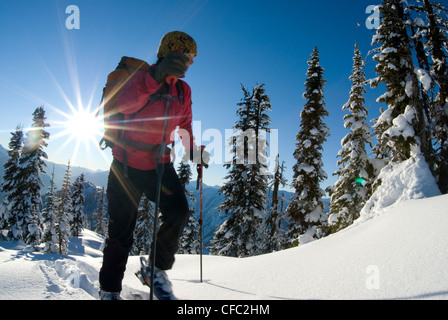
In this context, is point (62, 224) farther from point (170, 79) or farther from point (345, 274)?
point (345, 274)

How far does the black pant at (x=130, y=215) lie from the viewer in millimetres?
2409

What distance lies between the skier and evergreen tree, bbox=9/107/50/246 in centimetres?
2603

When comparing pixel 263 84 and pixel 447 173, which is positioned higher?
pixel 263 84

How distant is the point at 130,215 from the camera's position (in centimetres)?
254

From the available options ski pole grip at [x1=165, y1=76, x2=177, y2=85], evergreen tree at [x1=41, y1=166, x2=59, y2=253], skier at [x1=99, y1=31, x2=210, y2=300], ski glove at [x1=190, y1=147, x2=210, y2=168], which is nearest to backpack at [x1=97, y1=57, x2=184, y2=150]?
skier at [x1=99, y1=31, x2=210, y2=300]

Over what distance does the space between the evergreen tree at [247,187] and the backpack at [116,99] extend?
1754 cm

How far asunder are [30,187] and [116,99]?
26.9 metres

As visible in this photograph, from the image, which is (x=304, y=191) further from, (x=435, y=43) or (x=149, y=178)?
(x=149, y=178)

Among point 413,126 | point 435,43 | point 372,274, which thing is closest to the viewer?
point 372,274

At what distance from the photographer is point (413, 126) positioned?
26.8 feet

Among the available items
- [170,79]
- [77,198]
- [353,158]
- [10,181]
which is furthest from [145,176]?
[77,198]

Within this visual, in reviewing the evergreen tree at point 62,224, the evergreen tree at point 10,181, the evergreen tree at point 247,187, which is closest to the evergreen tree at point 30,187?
the evergreen tree at point 10,181
